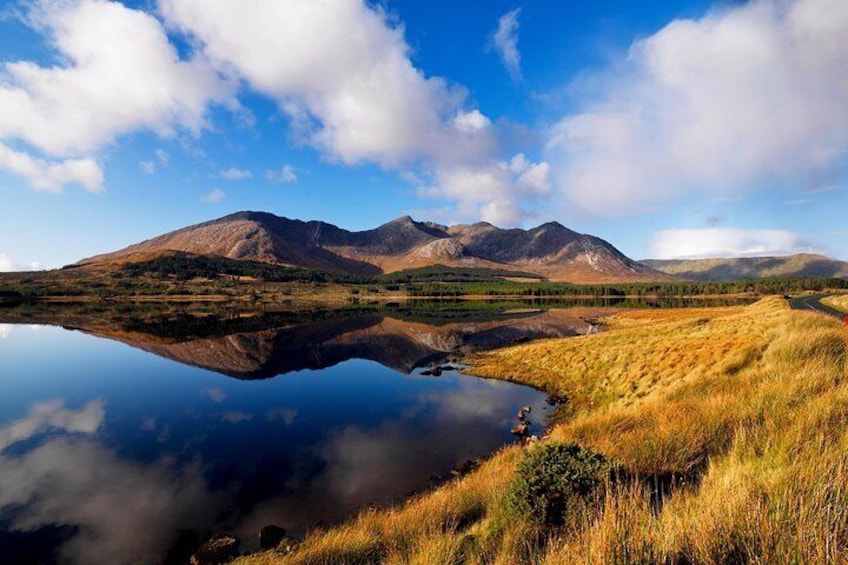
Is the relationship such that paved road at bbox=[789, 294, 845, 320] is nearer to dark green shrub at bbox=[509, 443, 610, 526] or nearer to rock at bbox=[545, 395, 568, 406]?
rock at bbox=[545, 395, 568, 406]

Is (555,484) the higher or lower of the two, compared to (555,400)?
higher

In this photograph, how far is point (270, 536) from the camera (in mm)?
15281

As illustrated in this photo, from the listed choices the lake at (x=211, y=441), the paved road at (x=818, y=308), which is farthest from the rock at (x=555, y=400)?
the paved road at (x=818, y=308)

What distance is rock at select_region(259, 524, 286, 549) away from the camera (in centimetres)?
1484

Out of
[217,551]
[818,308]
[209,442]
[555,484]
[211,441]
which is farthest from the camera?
[818,308]

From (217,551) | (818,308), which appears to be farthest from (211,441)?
(818,308)

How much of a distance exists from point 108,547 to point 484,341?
6073 centimetres

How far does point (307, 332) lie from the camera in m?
84.3

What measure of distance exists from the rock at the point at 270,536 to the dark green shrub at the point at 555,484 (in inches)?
398

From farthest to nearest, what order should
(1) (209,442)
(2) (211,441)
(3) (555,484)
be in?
(2) (211,441), (1) (209,442), (3) (555,484)

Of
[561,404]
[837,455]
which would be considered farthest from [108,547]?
[561,404]

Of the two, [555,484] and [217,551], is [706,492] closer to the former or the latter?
[555,484]

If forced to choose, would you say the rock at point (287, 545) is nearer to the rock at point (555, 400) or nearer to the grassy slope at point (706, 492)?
the grassy slope at point (706, 492)

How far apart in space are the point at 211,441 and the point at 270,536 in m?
13.5
